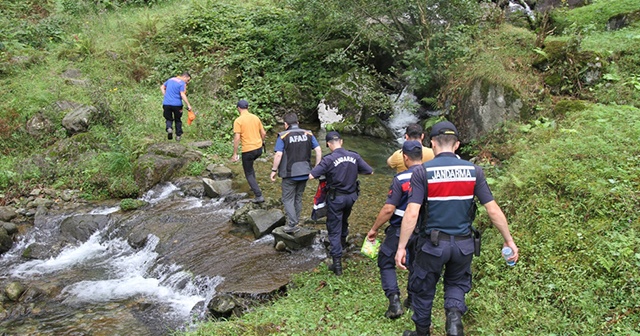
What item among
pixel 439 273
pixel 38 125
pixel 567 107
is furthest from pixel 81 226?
pixel 567 107

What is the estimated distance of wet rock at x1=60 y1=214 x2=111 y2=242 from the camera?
355 inches

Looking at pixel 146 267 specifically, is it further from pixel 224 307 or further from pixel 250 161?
pixel 250 161

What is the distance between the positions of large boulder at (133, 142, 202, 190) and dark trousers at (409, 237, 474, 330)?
824 centimetres

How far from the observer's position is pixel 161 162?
11.1 meters

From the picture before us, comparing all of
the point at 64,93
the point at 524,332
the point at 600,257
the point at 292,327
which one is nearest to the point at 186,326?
the point at 292,327

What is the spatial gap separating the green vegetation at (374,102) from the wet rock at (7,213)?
2.39 ft

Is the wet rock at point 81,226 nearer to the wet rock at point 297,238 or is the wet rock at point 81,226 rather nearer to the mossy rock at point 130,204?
the mossy rock at point 130,204

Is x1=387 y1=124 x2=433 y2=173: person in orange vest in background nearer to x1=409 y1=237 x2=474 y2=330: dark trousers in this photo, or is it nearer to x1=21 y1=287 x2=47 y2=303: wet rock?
x1=409 y1=237 x2=474 y2=330: dark trousers

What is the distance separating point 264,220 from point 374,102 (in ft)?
22.3

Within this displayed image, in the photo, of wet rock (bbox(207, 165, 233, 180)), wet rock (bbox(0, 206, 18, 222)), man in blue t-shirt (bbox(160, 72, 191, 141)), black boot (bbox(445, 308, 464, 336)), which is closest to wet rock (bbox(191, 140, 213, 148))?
man in blue t-shirt (bbox(160, 72, 191, 141))

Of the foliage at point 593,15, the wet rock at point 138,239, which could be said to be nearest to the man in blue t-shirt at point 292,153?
the wet rock at point 138,239

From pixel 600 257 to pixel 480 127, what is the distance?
5.96 meters

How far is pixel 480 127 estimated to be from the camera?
1051 cm

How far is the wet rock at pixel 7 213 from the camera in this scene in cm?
945
